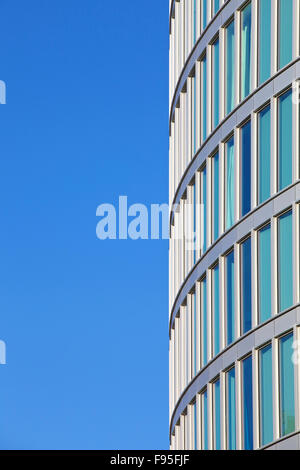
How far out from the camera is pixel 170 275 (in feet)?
155

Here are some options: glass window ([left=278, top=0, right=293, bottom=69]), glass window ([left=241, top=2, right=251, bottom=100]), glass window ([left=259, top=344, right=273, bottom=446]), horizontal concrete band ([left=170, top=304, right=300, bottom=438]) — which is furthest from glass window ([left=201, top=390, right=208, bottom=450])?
glass window ([left=278, top=0, right=293, bottom=69])

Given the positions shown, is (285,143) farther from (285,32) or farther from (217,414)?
(217,414)

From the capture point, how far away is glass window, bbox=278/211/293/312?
3341cm

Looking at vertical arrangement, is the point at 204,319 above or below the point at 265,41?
below

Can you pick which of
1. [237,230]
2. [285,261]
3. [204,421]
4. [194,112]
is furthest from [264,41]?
[204,421]

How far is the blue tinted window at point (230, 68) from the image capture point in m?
39.2

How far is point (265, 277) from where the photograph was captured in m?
34.8

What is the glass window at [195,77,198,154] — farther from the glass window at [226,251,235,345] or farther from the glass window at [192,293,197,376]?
the glass window at [226,251,235,345]

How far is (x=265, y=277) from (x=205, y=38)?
1084cm

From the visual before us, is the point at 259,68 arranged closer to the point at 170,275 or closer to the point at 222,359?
the point at 222,359

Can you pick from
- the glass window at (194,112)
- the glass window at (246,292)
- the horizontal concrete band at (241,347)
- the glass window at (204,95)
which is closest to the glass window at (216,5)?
the glass window at (204,95)

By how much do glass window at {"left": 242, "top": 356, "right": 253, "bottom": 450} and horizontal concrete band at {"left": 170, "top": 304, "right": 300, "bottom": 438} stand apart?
0.58 meters
